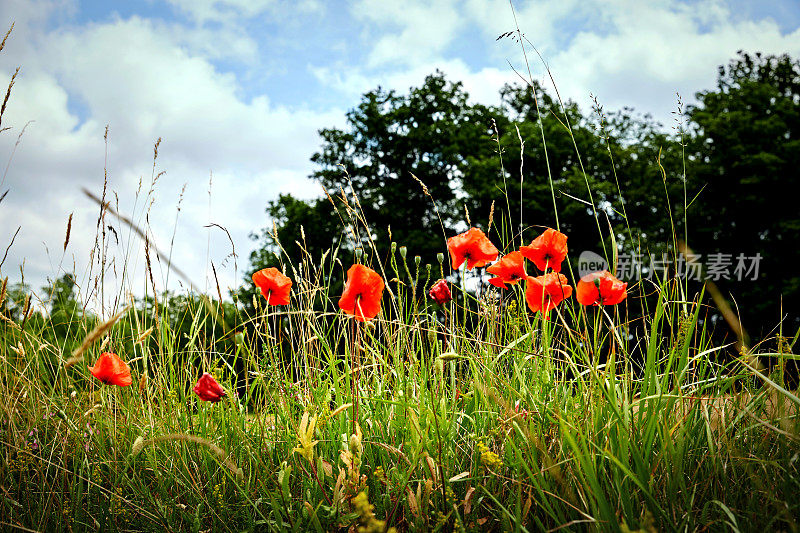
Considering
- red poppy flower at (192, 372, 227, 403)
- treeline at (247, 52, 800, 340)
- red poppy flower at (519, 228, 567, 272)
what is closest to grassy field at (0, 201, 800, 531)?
red poppy flower at (192, 372, 227, 403)

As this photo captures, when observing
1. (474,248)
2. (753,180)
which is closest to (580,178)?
(753,180)

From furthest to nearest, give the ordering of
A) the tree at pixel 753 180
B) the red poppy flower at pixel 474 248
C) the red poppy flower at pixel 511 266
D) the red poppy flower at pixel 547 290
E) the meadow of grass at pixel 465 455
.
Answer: the tree at pixel 753 180 < the red poppy flower at pixel 474 248 < the red poppy flower at pixel 511 266 < the red poppy flower at pixel 547 290 < the meadow of grass at pixel 465 455

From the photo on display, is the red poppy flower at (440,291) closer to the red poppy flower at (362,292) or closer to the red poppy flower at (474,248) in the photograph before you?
the red poppy flower at (474,248)

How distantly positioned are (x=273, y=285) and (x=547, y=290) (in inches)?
34.5

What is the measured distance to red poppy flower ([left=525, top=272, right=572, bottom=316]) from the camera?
5.66 ft

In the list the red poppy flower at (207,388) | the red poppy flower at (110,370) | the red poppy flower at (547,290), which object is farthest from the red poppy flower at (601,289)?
the red poppy flower at (110,370)

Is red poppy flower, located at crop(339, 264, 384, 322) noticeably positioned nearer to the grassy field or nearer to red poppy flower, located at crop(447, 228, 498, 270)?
the grassy field

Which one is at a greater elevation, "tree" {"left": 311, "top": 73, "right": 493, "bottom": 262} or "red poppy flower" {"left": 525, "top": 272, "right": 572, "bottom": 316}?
Answer: "tree" {"left": 311, "top": 73, "right": 493, "bottom": 262}

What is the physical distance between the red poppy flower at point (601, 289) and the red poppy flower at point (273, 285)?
3.09 ft

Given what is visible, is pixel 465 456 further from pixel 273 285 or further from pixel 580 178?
pixel 580 178

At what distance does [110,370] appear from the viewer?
6.13 feet

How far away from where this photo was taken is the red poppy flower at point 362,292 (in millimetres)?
1605

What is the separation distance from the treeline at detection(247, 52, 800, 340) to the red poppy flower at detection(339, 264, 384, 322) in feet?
39.2

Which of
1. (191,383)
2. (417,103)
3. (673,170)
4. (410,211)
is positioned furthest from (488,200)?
(191,383)
